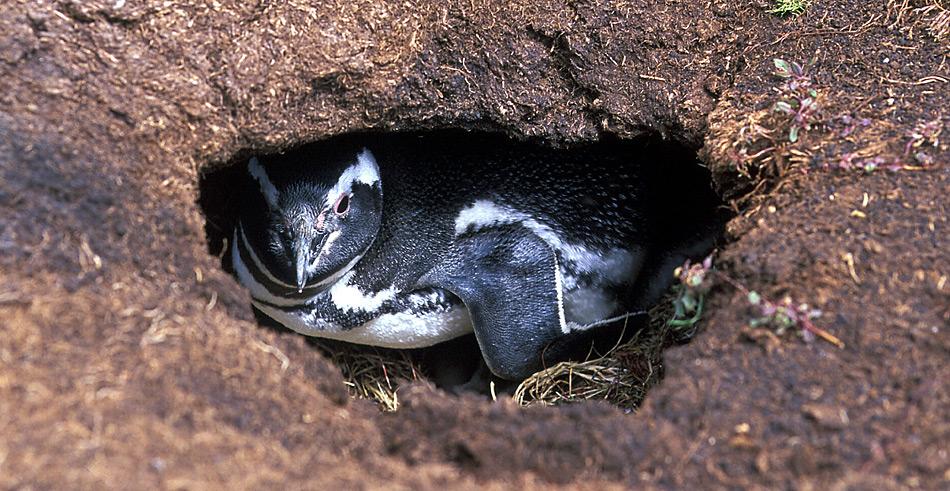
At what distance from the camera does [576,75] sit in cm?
295

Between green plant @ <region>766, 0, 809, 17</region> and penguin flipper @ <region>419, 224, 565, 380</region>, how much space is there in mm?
1125

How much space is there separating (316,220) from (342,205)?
0.43 feet

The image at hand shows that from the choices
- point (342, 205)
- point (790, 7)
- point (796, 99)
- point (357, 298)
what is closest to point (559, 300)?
point (357, 298)

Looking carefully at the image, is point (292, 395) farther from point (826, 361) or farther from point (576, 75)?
point (576, 75)

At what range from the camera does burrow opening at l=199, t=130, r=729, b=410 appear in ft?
10.6

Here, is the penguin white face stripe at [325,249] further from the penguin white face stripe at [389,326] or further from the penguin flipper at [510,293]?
the penguin flipper at [510,293]

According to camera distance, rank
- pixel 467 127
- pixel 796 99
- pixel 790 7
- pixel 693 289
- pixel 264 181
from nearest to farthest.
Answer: pixel 693 289 → pixel 796 99 → pixel 790 7 → pixel 467 127 → pixel 264 181

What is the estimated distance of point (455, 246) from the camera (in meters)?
3.39

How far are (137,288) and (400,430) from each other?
68 centimetres

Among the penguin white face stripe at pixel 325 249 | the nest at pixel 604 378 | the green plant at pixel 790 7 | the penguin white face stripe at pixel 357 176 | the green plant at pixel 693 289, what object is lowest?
the nest at pixel 604 378

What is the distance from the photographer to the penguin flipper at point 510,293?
322 centimetres

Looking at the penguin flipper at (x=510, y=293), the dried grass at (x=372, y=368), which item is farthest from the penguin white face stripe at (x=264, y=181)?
the dried grass at (x=372, y=368)

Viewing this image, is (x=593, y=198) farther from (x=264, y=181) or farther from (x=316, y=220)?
(x=264, y=181)

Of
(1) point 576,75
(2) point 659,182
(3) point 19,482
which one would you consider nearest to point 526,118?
(1) point 576,75
